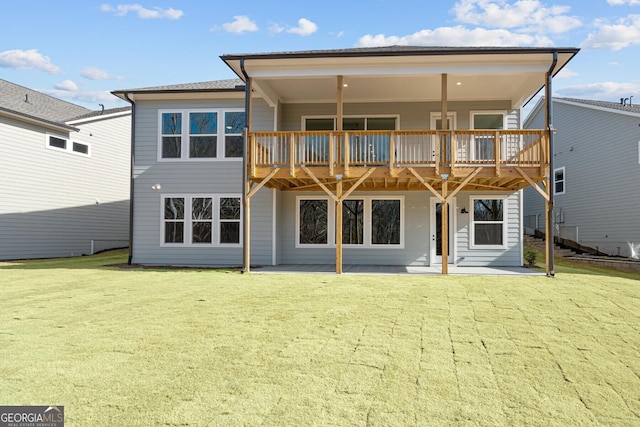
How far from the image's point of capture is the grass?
3619 millimetres

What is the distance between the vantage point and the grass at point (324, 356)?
11.9ft

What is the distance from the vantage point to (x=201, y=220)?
14.5 metres

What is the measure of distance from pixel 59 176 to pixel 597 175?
20325mm

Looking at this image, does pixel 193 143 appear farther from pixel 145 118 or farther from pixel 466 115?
pixel 466 115

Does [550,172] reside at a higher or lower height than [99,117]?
lower

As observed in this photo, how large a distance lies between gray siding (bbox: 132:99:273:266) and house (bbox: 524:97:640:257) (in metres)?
9.57

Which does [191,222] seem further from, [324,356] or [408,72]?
[324,356]

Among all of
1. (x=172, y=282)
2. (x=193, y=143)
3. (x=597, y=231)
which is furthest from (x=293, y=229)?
(x=597, y=231)

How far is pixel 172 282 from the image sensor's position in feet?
33.0

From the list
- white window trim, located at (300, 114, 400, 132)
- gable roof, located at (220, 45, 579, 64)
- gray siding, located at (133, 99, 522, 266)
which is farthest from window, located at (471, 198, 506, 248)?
gable roof, located at (220, 45, 579, 64)

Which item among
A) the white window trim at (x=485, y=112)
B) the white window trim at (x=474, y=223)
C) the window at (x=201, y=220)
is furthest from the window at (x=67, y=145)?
the white window trim at (x=474, y=223)

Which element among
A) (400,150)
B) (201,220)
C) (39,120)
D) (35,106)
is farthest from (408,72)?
(35,106)

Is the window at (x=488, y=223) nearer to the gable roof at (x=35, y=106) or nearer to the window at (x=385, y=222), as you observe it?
the window at (x=385, y=222)

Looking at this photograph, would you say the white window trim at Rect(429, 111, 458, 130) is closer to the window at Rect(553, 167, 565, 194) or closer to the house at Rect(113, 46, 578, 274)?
the house at Rect(113, 46, 578, 274)
